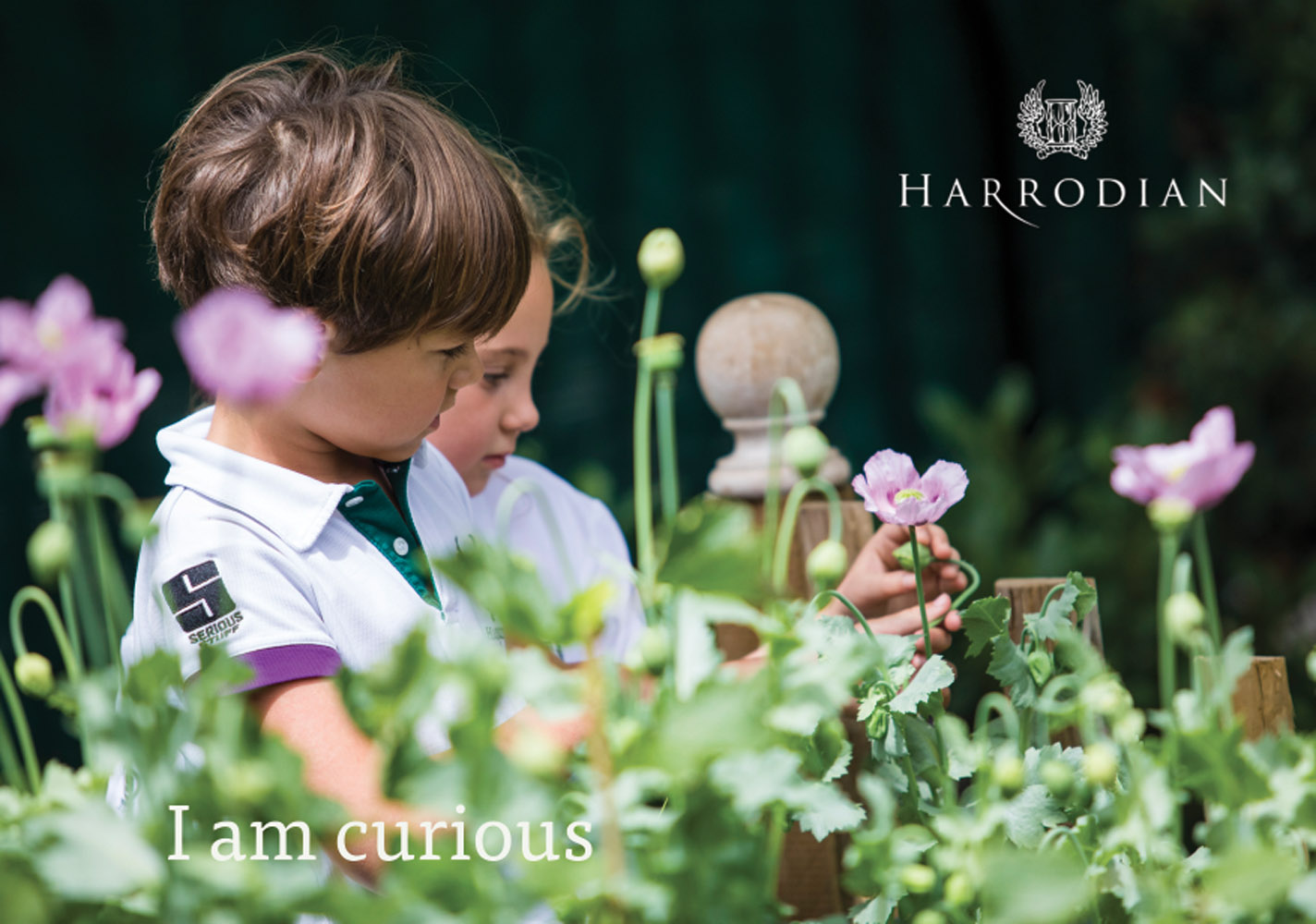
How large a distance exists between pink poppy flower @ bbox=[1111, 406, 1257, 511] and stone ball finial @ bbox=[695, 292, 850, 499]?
0.64 m

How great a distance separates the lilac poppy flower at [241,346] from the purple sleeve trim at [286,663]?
0.45 m

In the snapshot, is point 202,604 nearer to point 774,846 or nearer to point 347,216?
point 347,216

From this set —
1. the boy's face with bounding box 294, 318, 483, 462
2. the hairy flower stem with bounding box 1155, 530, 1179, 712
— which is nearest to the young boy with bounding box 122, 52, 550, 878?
the boy's face with bounding box 294, 318, 483, 462

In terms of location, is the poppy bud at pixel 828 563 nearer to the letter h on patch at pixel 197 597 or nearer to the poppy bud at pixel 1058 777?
the poppy bud at pixel 1058 777

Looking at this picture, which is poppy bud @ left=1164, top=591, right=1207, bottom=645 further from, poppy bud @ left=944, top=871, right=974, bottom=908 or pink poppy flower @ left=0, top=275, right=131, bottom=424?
pink poppy flower @ left=0, top=275, right=131, bottom=424

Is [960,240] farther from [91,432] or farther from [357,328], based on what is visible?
[91,432]

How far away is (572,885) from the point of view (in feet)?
1.55

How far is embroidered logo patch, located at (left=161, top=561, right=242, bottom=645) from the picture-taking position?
3.00ft

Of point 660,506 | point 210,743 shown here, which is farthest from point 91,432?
point 660,506

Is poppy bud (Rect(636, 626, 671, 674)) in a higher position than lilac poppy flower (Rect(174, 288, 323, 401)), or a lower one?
lower

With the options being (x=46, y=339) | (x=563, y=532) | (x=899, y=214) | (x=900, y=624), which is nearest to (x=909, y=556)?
(x=900, y=624)

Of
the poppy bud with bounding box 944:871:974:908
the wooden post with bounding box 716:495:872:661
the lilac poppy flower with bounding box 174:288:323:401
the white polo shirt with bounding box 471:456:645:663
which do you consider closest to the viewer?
the lilac poppy flower with bounding box 174:288:323:401

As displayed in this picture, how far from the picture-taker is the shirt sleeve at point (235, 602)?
2.97 feet

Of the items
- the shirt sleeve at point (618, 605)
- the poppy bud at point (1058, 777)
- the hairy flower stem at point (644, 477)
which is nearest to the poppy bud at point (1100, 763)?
the poppy bud at point (1058, 777)
